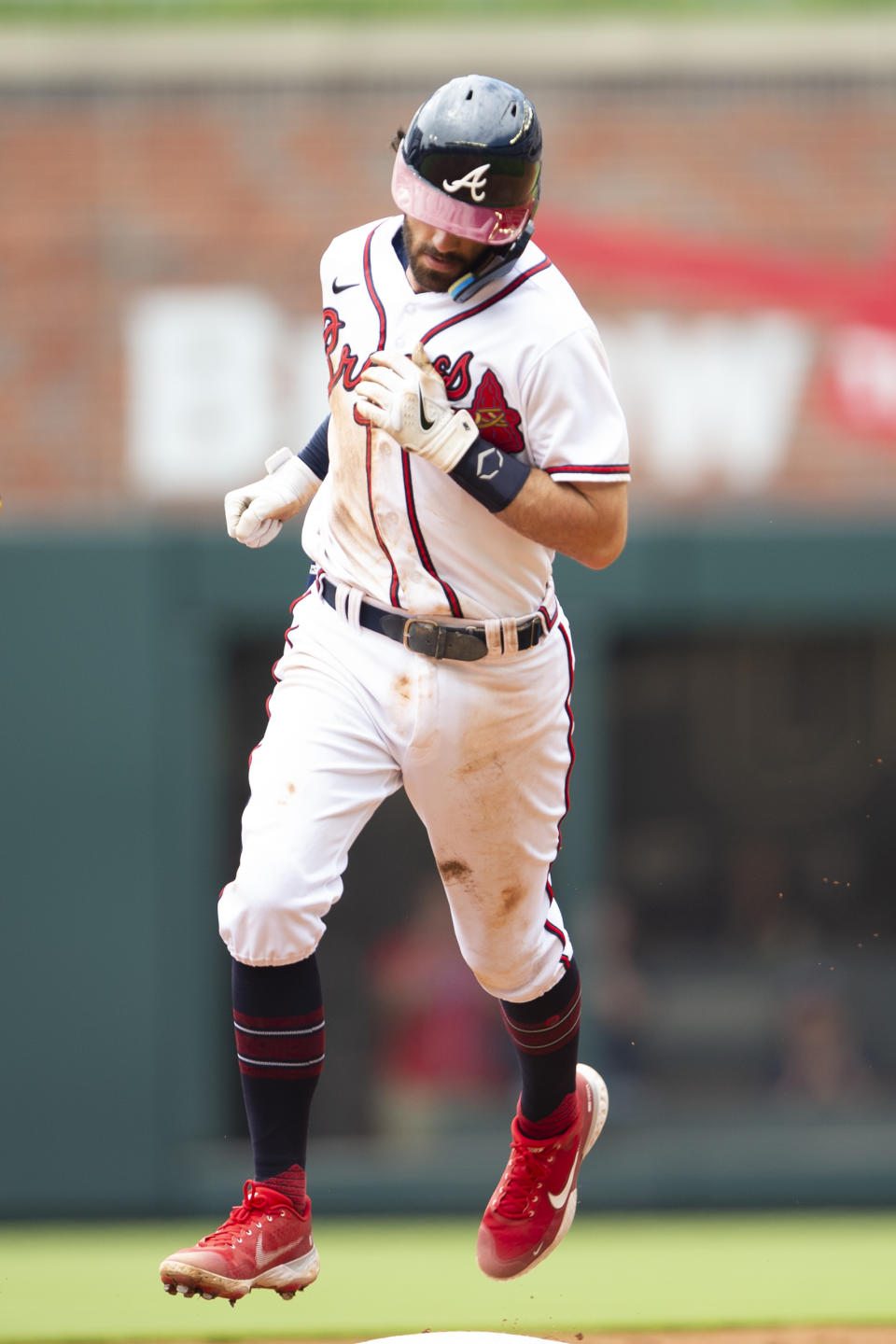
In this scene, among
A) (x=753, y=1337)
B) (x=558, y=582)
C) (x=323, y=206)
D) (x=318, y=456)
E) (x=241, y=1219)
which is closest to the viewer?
(x=241, y=1219)

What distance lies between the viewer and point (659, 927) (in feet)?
27.7

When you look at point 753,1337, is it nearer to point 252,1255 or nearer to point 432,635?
point 252,1255

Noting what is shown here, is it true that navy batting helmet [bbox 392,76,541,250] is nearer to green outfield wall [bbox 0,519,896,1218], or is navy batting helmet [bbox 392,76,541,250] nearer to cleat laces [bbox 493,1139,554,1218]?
cleat laces [bbox 493,1139,554,1218]

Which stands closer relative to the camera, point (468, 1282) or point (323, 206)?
point (468, 1282)

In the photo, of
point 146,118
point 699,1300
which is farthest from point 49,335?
point 699,1300

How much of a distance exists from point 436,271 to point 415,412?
34 centimetres

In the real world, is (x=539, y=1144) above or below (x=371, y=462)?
below

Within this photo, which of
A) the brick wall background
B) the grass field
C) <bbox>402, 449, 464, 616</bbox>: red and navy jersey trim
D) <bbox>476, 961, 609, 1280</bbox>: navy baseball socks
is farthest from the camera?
the brick wall background

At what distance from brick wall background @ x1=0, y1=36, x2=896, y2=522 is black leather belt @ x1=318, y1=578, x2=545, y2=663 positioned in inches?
216

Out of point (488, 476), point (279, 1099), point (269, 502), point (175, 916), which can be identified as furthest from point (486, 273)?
point (175, 916)

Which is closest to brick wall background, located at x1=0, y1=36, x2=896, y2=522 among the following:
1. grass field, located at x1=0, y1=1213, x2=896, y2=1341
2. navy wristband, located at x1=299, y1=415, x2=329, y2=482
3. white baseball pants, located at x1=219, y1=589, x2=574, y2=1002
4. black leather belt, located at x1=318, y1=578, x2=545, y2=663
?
grass field, located at x1=0, y1=1213, x2=896, y2=1341

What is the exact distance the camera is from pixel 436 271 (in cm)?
331

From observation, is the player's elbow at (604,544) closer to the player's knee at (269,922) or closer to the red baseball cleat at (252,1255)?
the player's knee at (269,922)

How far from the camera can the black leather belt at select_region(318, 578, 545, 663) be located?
11.2 feet
